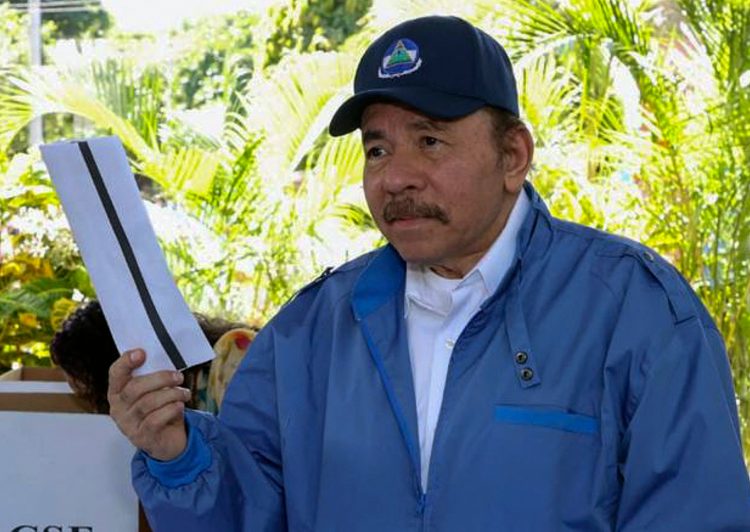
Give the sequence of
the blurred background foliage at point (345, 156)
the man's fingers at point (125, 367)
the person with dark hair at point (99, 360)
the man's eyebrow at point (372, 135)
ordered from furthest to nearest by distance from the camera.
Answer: the blurred background foliage at point (345, 156) < the person with dark hair at point (99, 360) < the man's eyebrow at point (372, 135) < the man's fingers at point (125, 367)

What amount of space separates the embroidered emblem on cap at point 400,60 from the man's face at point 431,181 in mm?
53

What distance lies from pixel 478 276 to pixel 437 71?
30 centimetres

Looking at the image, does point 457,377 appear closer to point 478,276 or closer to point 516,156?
point 478,276

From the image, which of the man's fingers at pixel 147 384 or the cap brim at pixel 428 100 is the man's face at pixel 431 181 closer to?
the cap brim at pixel 428 100

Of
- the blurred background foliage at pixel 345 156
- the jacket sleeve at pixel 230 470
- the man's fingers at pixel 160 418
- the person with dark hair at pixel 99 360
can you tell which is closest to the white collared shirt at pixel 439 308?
the jacket sleeve at pixel 230 470

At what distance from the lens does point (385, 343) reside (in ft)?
6.27

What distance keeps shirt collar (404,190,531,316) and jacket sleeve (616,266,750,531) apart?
27cm

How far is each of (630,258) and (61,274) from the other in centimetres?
474

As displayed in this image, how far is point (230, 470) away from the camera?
6.39 feet

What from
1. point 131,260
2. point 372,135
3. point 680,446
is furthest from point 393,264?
point 680,446

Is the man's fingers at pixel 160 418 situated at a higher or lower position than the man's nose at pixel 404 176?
lower

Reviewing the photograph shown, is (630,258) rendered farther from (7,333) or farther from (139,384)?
(7,333)

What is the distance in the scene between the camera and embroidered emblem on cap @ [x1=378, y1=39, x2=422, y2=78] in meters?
1.87

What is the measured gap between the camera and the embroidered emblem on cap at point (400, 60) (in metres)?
1.87
